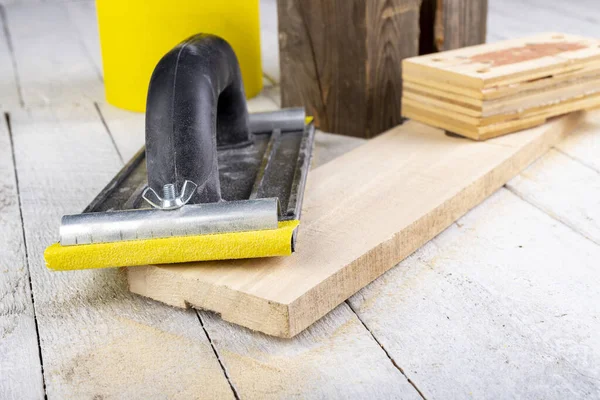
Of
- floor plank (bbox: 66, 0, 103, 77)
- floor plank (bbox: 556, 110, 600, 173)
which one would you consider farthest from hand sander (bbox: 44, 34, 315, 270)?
floor plank (bbox: 66, 0, 103, 77)

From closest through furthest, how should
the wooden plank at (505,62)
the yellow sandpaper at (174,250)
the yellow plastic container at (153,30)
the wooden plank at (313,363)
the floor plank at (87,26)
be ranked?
the wooden plank at (313,363) → the yellow sandpaper at (174,250) → the wooden plank at (505,62) → the yellow plastic container at (153,30) → the floor plank at (87,26)

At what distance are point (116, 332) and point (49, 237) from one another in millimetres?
336

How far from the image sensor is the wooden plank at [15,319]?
0.81 metres

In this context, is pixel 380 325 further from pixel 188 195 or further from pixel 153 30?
pixel 153 30

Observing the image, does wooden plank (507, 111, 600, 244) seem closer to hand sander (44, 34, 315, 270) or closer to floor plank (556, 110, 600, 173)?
floor plank (556, 110, 600, 173)

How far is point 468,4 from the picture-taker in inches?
66.9

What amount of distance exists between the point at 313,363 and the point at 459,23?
112 cm

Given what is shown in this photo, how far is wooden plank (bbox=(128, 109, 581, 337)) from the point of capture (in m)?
0.87

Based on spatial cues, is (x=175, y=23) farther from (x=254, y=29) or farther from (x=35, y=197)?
(x=35, y=197)

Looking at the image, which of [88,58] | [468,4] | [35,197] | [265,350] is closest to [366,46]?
[468,4]

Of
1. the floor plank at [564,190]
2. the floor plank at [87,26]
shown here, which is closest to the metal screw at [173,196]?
the floor plank at [564,190]

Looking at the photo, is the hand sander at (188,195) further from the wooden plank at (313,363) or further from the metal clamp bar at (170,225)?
the wooden plank at (313,363)

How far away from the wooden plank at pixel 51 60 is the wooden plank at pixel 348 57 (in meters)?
0.63

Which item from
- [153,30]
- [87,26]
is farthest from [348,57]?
[87,26]
